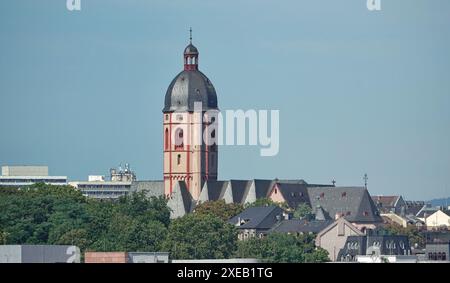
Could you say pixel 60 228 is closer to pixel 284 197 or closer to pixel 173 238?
pixel 173 238

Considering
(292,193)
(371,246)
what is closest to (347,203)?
(292,193)

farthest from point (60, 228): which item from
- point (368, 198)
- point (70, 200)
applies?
point (368, 198)

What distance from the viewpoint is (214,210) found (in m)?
95.1

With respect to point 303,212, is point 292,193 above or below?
above

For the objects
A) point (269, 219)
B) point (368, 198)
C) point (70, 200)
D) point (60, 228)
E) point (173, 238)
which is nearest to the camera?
point (60, 228)

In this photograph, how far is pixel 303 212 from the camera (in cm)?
9862

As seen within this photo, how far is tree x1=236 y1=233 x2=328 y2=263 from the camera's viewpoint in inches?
2312

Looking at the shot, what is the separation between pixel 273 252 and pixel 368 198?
42.3 metres

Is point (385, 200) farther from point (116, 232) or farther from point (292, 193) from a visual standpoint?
point (116, 232)

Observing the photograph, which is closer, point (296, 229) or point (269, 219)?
point (296, 229)

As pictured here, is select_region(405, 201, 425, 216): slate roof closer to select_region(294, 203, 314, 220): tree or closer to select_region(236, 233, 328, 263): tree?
select_region(294, 203, 314, 220): tree

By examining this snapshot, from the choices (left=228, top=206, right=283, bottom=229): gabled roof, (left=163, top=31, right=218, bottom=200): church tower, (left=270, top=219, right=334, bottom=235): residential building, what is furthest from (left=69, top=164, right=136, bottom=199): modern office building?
(left=270, top=219, right=334, bottom=235): residential building

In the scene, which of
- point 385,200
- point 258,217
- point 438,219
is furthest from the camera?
point 385,200

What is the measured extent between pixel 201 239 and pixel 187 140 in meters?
32.5
